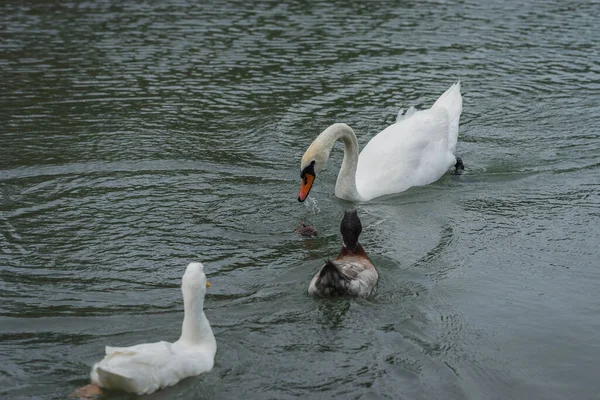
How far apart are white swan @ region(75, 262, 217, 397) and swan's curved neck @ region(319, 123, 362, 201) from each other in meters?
4.66

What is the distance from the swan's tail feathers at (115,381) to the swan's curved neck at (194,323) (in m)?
0.66

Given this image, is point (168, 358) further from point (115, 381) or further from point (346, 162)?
point (346, 162)

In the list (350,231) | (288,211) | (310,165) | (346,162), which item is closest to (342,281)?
(350,231)

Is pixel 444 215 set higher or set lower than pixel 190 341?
lower

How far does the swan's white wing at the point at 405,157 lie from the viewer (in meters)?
12.0

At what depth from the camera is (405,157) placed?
39.8 feet

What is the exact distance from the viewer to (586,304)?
8523 millimetres

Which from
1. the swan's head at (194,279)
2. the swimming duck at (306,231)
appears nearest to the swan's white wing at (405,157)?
the swimming duck at (306,231)

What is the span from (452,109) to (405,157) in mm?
2026

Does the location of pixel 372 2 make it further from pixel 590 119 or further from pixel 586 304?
pixel 586 304

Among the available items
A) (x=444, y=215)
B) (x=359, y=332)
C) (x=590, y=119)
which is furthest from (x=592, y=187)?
(x=359, y=332)

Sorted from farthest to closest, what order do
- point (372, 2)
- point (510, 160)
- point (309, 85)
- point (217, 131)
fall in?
point (372, 2)
point (309, 85)
point (217, 131)
point (510, 160)

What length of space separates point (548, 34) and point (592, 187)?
377 inches

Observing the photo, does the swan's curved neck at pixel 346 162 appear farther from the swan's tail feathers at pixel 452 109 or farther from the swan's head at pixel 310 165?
the swan's tail feathers at pixel 452 109
